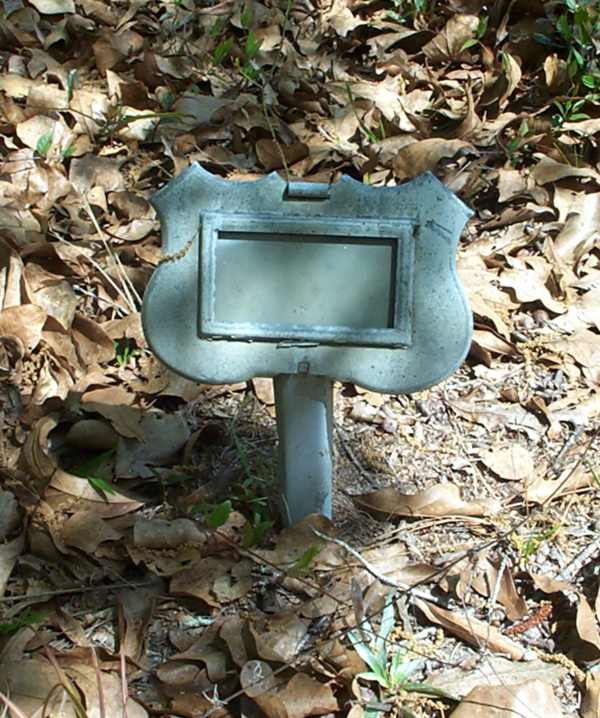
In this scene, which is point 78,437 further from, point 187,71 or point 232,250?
point 187,71

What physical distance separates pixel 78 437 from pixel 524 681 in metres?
1.09

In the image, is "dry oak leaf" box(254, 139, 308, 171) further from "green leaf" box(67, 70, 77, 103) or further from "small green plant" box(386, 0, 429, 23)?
"small green plant" box(386, 0, 429, 23)

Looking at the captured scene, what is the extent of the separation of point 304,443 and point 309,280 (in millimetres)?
345

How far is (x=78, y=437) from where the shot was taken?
2523mm

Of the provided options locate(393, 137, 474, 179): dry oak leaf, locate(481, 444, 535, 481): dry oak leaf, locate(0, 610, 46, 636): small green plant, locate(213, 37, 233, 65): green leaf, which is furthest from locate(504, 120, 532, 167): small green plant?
locate(0, 610, 46, 636): small green plant

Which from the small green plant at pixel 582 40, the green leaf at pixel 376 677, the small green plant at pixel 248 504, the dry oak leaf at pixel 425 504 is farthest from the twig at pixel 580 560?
the small green plant at pixel 582 40

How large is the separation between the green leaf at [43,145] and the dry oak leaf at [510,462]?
1517mm

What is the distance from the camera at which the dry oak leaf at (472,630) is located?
2129 millimetres

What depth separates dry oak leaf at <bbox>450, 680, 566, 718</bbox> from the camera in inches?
77.3

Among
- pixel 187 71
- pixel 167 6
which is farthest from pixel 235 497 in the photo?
pixel 167 6

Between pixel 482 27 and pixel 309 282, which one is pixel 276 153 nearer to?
pixel 482 27

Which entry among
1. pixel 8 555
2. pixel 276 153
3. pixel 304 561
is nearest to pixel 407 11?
pixel 276 153

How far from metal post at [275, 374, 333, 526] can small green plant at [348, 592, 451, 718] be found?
0.26 metres

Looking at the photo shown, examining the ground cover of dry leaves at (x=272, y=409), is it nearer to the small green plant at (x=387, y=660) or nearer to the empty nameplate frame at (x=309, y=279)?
the small green plant at (x=387, y=660)
